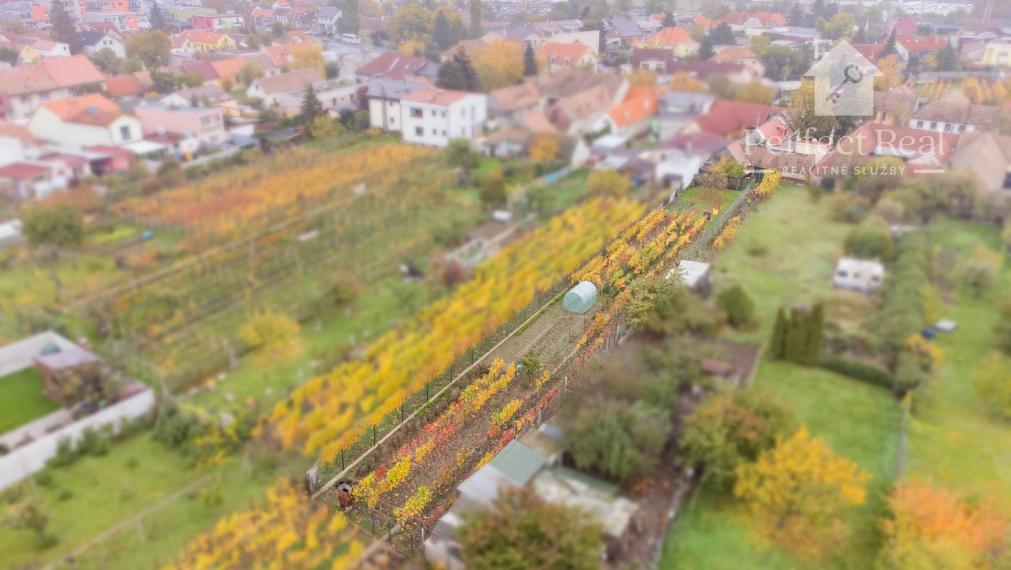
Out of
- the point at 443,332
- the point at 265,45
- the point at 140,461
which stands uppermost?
the point at 265,45

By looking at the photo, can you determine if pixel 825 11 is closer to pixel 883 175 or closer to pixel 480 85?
pixel 480 85

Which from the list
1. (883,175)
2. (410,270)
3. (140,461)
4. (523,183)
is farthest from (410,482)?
(523,183)

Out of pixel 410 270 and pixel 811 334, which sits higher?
pixel 811 334

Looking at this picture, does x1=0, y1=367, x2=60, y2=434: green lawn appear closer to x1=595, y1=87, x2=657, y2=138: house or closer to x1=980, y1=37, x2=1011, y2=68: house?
x1=595, y1=87, x2=657, y2=138: house

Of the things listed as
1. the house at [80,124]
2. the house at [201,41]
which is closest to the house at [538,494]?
the house at [80,124]

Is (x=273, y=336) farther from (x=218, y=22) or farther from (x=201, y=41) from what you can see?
(x=218, y=22)

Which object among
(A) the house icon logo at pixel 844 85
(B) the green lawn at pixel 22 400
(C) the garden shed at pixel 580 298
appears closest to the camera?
(C) the garden shed at pixel 580 298

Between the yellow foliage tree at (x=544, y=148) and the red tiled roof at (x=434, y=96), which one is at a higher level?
the red tiled roof at (x=434, y=96)

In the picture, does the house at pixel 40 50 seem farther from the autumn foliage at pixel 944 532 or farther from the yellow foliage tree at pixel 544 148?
the autumn foliage at pixel 944 532
